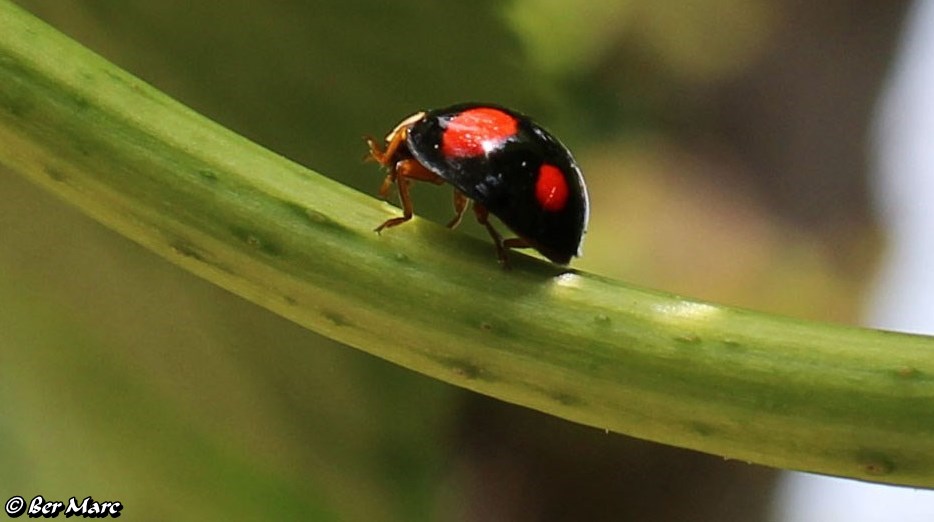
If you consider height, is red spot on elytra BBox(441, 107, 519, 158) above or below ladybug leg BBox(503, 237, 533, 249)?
above

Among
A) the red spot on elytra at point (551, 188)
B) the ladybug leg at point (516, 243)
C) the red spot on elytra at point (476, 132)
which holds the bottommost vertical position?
the ladybug leg at point (516, 243)

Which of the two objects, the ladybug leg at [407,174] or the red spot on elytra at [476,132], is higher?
the red spot on elytra at [476,132]

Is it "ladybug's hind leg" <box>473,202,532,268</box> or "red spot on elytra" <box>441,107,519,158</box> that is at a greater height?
"red spot on elytra" <box>441,107,519,158</box>

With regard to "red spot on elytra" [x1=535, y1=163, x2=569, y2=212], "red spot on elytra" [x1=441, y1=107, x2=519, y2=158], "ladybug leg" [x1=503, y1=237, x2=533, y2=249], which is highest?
"red spot on elytra" [x1=441, y1=107, x2=519, y2=158]
